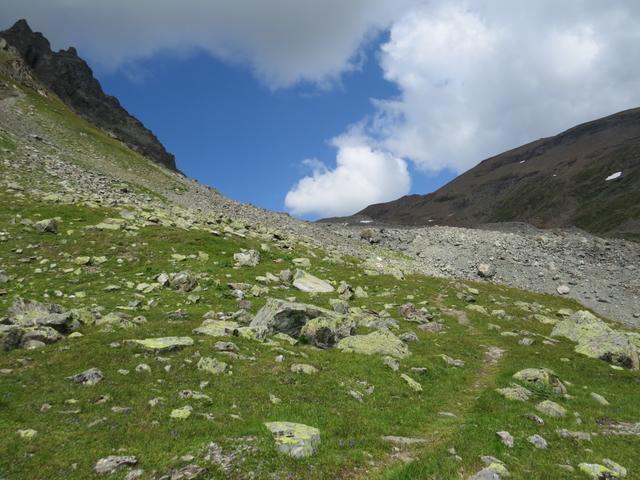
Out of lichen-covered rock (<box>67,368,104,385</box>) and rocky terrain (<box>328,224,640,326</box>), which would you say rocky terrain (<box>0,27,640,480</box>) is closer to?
lichen-covered rock (<box>67,368,104,385</box>)

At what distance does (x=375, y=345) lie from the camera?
2459cm

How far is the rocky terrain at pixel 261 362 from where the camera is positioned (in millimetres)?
12719

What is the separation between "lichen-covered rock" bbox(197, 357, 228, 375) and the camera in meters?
18.1

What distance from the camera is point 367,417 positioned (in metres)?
16.4

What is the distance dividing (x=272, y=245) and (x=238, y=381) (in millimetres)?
33496

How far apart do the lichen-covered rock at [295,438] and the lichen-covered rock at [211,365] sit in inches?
193

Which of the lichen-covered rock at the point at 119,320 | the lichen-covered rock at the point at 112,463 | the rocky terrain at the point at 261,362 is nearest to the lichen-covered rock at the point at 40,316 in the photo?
the rocky terrain at the point at 261,362

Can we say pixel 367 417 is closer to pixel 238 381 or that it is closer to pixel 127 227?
pixel 238 381

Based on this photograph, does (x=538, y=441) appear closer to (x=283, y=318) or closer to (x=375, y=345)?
(x=375, y=345)

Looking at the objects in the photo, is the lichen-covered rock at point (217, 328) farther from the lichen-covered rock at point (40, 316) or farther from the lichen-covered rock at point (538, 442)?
the lichen-covered rock at point (538, 442)

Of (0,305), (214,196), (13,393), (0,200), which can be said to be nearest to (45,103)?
(214,196)

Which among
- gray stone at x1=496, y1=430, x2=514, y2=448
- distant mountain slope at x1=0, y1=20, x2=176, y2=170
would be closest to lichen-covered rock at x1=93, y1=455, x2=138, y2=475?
gray stone at x1=496, y1=430, x2=514, y2=448

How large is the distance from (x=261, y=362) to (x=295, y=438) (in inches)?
276

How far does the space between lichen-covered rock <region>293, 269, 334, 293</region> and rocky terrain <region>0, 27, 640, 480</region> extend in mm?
199
